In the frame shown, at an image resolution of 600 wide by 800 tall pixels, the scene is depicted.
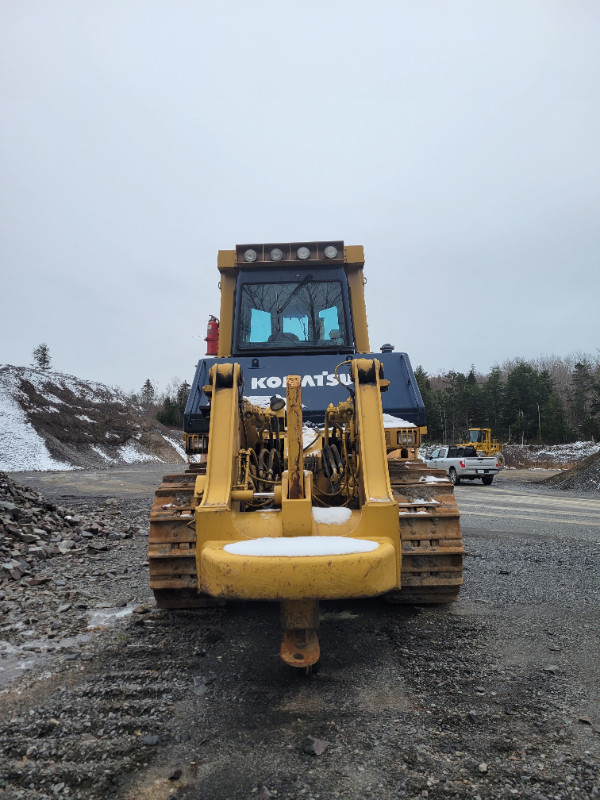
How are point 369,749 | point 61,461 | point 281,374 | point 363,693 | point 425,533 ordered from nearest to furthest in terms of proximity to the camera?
point 369,749
point 363,693
point 425,533
point 281,374
point 61,461

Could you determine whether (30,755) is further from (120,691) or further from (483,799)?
(483,799)

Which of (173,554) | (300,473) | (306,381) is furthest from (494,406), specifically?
(300,473)

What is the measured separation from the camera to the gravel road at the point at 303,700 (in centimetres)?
213

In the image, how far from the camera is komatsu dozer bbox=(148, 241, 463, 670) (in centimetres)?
247

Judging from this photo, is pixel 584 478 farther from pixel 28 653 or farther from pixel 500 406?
pixel 500 406

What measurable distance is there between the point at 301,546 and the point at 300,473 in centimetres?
58

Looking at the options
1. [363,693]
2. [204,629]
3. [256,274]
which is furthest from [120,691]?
[256,274]

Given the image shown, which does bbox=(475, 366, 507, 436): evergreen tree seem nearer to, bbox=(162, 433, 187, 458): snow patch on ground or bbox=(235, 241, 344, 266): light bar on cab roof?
bbox=(162, 433, 187, 458): snow patch on ground

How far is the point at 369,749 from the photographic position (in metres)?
2.31

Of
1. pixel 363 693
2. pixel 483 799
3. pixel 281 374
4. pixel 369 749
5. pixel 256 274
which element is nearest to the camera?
pixel 483 799

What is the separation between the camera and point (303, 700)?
8.99ft

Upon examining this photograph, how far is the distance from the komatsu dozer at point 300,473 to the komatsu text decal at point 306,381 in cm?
2

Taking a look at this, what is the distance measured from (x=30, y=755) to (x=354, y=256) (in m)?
5.16

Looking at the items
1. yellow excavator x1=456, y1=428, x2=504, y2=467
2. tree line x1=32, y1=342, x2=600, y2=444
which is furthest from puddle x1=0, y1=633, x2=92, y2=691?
tree line x1=32, y1=342, x2=600, y2=444
